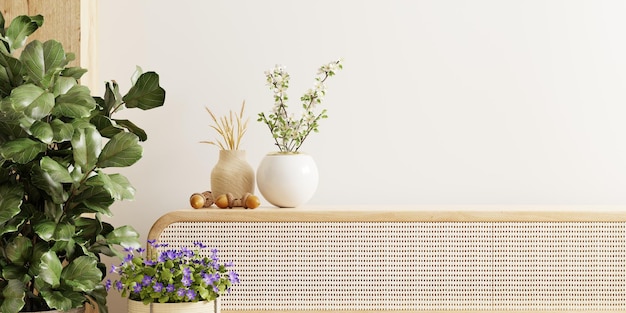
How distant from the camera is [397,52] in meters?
2.77

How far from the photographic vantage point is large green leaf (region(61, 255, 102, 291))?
80.0 inches

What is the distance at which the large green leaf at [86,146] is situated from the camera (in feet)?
6.49

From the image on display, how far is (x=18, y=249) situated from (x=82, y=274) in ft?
0.68

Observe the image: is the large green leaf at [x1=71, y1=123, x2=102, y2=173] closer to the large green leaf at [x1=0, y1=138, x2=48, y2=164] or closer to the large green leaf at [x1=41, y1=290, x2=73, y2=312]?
the large green leaf at [x1=0, y1=138, x2=48, y2=164]

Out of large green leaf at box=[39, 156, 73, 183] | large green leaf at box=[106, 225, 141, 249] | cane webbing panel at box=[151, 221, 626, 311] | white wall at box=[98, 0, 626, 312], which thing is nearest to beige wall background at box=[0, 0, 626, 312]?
white wall at box=[98, 0, 626, 312]

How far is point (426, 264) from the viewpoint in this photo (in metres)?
2.38

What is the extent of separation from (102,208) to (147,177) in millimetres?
599

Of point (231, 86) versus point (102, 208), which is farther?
point (231, 86)

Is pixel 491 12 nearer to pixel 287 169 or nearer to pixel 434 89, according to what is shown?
pixel 434 89

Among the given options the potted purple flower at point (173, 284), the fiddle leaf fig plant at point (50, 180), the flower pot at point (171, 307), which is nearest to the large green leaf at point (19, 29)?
the fiddle leaf fig plant at point (50, 180)

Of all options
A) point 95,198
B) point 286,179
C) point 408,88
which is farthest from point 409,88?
point 95,198

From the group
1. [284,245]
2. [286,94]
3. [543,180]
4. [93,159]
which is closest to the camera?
[93,159]

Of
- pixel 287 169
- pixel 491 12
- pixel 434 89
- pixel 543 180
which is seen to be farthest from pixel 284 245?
pixel 491 12

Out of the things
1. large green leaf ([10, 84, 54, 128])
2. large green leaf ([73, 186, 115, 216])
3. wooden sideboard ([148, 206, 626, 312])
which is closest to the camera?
large green leaf ([10, 84, 54, 128])
